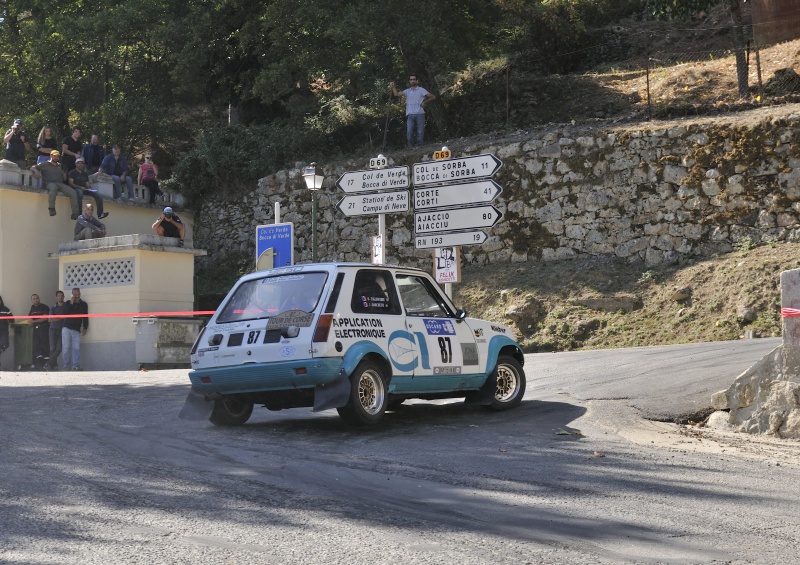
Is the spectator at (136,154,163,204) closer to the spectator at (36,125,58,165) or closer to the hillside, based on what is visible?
the spectator at (36,125,58,165)

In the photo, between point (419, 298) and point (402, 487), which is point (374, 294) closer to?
point (419, 298)

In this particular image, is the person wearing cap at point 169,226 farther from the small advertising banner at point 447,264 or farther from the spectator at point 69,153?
the small advertising banner at point 447,264

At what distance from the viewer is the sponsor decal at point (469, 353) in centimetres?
1140

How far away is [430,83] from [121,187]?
29.8 ft

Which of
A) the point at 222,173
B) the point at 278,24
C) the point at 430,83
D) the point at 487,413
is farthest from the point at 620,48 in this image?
the point at 487,413

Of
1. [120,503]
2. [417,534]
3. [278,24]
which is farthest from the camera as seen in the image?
[278,24]

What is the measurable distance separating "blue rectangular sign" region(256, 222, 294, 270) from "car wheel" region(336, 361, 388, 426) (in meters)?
8.99

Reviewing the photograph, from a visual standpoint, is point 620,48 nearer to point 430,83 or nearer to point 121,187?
point 430,83

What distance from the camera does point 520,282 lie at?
2286 centimetres

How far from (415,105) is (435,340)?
15973 mm

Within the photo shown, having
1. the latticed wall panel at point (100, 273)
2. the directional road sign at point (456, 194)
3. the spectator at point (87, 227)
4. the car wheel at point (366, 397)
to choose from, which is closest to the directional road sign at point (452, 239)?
the directional road sign at point (456, 194)

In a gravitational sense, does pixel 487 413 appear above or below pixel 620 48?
below

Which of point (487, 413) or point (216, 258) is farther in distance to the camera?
point (216, 258)

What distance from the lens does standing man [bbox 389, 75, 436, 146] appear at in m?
25.8
